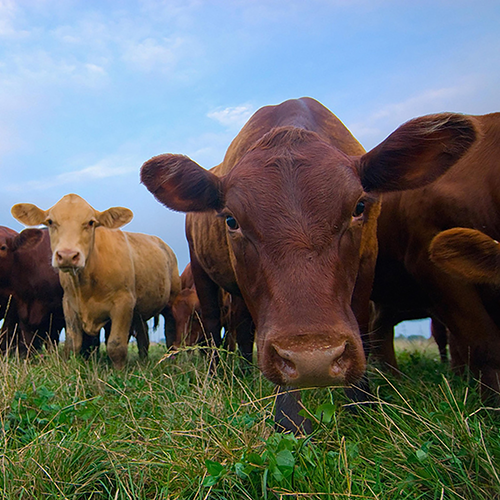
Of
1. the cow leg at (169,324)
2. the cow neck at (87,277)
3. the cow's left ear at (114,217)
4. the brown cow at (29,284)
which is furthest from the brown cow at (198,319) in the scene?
the brown cow at (29,284)

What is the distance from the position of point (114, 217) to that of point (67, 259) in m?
1.44

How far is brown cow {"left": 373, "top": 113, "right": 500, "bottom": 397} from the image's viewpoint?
3711 millimetres

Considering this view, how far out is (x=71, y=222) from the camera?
604 centimetres

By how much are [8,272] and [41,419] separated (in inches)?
229

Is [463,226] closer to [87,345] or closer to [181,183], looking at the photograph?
[181,183]

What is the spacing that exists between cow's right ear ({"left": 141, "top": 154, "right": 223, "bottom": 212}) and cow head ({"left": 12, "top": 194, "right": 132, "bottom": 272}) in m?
2.48

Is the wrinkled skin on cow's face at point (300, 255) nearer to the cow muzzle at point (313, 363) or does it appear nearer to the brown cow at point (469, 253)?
the cow muzzle at point (313, 363)

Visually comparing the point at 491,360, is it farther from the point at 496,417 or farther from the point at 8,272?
the point at 8,272

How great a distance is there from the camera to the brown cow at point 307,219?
2191 millimetres

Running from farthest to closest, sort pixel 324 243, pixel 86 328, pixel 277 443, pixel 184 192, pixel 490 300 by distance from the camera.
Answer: pixel 86 328
pixel 490 300
pixel 184 192
pixel 324 243
pixel 277 443

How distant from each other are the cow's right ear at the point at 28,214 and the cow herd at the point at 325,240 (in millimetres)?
17

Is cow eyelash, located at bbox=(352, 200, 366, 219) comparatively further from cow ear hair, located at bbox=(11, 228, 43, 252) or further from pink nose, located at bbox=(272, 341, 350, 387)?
cow ear hair, located at bbox=(11, 228, 43, 252)

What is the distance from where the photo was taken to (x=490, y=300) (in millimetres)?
3863

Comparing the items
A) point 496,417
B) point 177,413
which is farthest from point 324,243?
point 496,417
